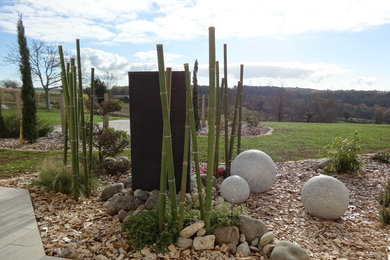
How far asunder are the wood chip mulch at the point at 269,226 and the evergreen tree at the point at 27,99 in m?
4.65

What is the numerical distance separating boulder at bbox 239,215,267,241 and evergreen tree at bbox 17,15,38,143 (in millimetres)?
8044

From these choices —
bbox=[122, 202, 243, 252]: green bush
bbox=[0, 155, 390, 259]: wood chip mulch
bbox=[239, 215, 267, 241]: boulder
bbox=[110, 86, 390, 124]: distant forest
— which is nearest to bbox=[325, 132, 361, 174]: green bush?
bbox=[0, 155, 390, 259]: wood chip mulch

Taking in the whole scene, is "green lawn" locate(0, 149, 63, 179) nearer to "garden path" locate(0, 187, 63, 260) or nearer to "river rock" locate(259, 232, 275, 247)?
"garden path" locate(0, 187, 63, 260)

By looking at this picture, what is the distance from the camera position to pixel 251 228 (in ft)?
9.39

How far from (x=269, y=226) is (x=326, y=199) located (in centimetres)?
79

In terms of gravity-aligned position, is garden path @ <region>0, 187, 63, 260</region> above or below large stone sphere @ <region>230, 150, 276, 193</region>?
below

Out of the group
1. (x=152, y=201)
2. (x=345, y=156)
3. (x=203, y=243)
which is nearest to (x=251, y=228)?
(x=203, y=243)

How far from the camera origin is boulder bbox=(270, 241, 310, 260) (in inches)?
99.3

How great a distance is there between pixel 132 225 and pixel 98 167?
9.09 ft

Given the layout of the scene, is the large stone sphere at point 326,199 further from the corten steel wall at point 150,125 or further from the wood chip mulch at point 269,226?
the corten steel wall at point 150,125

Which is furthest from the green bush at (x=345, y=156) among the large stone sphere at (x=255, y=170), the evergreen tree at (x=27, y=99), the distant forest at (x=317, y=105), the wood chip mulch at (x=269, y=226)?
the distant forest at (x=317, y=105)

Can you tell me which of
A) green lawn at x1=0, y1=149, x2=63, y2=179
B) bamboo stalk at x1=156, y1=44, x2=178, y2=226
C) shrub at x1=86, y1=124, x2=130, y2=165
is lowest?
green lawn at x1=0, y1=149, x2=63, y2=179

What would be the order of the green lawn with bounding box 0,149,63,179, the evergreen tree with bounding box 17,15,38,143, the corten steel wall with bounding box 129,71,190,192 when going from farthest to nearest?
the evergreen tree with bounding box 17,15,38,143, the green lawn with bounding box 0,149,63,179, the corten steel wall with bounding box 129,71,190,192

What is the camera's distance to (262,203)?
4.05 m
